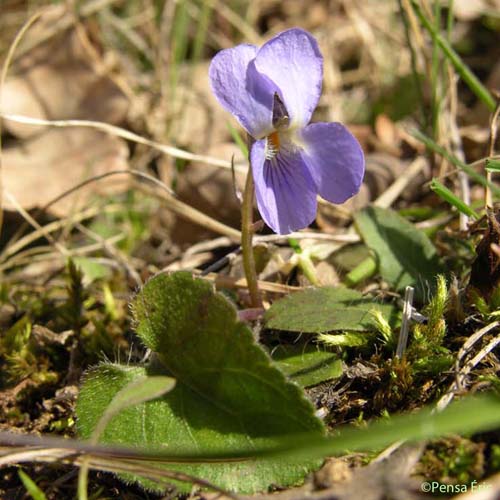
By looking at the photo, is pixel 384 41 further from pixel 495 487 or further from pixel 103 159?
pixel 495 487

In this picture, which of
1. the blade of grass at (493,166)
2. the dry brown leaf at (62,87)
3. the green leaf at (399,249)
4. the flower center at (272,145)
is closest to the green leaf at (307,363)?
the green leaf at (399,249)

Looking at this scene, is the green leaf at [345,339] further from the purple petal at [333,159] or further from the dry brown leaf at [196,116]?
the dry brown leaf at [196,116]

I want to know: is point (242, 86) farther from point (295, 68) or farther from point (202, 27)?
point (202, 27)

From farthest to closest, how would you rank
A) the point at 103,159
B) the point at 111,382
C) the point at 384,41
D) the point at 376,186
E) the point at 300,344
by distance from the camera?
the point at 384,41 → the point at 103,159 → the point at 376,186 → the point at 300,344 → the point at 111,382

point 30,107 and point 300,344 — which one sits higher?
point 30,107

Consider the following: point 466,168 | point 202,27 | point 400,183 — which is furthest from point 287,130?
point 202,27

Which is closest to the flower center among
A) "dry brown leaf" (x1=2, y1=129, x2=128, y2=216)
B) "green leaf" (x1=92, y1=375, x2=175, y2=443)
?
"green leaf" (x1=92, y1=375, x2=175, y2=443)

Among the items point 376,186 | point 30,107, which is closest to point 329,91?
point 376,186
